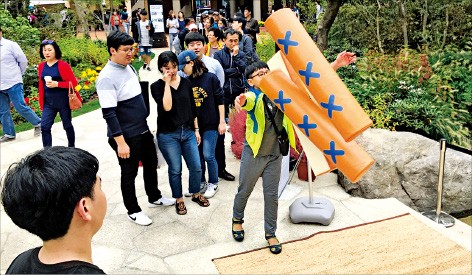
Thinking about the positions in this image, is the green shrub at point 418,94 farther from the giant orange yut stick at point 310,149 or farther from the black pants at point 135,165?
the black pants at point 135,165

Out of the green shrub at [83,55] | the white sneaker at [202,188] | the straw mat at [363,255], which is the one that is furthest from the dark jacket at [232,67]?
the green shrub at [83,55]

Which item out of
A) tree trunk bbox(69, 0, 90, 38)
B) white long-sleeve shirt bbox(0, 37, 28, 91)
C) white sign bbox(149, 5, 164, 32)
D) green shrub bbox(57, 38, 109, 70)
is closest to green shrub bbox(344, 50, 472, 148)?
white long-sleeve shirt bbox(0, 37, 28, 91)

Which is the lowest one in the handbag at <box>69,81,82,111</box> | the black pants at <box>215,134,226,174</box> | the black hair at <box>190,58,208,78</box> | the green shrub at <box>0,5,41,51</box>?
the black pants at <box>215,134,226,174</box>

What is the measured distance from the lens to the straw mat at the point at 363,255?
376 centimetres

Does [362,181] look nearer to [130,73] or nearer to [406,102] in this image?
[406,102]

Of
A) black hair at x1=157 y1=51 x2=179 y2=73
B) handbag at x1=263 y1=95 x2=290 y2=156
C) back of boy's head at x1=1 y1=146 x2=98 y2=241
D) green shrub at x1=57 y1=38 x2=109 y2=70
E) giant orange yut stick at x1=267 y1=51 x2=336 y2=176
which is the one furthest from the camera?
green shrub at x1=57 y1=38 x2=109 y2=70

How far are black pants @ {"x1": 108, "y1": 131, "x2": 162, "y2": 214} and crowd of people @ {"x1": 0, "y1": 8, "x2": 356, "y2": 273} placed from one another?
1 centimetres

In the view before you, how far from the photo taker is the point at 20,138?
749 centimetres

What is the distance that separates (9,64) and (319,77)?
5807mm

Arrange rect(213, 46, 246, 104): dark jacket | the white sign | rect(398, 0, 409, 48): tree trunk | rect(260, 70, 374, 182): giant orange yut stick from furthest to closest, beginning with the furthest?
the white sign, rect(398, 0, 409, 48): tree trunk, rect(213, 46, 246, 104): dark jacket, rect(260, 70, 374, 182): giant orange yut stick

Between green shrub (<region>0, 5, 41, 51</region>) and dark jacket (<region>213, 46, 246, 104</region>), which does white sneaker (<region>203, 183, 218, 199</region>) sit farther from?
green shrub (<region>0, 5, 41, 51</region>)

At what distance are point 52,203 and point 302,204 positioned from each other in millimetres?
3454

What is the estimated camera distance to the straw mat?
3764 mm

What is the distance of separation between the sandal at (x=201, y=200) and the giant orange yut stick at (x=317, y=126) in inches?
77.1
